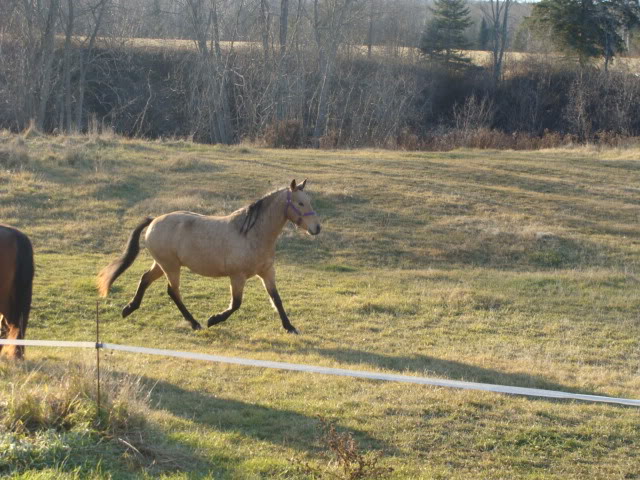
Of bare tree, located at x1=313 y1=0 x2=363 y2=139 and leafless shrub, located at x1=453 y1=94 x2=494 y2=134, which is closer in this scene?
bare tree, located at x1=313 y1=0 x2=363 y2=139

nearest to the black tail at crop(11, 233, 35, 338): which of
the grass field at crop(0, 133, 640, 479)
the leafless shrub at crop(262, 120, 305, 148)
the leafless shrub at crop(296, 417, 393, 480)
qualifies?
the grass field at crop(0, 133, 640, 479)

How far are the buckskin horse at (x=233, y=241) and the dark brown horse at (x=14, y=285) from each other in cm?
254

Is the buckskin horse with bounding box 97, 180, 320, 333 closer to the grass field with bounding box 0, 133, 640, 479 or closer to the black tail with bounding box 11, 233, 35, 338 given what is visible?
the grass field with bounding box 0, 133, 640, 479

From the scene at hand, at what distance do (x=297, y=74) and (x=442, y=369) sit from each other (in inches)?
1366

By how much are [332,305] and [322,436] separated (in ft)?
20.6

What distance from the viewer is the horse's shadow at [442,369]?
8227 millimetres

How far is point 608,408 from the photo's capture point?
7.23m

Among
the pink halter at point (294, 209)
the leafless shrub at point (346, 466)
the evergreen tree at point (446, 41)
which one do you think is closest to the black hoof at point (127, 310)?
the pink halter at point (294, 209)

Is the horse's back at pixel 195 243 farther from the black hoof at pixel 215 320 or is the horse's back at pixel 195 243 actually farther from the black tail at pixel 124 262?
the black hoof at pixel 215 320

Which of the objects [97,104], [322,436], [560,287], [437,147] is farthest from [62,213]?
[97,104]

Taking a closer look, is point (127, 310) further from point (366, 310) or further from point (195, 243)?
point (366, 310)

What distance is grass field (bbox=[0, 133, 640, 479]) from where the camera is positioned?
5770 mm

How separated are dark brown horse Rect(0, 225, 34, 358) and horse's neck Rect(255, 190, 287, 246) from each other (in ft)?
10.5

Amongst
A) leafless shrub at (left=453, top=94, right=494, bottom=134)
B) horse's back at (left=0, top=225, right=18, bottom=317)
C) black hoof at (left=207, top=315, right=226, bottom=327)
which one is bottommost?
black hoof at (left=207, top=315, right=226, bottom=327)
